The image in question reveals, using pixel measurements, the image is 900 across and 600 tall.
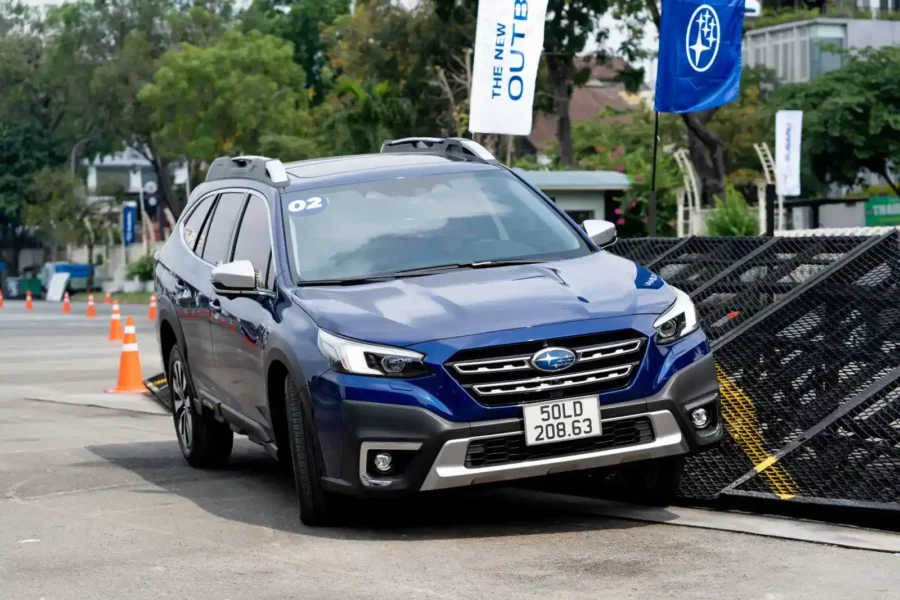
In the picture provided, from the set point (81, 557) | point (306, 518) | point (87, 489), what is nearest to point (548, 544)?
point (306, 518)

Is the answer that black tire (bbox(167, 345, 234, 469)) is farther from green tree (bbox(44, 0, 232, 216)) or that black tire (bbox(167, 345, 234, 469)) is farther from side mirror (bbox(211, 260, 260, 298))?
green tree (bbox(44, 0, 232, 216))

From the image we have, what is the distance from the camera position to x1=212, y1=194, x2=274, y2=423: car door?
8250mm

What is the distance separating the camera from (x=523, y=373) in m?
7.03

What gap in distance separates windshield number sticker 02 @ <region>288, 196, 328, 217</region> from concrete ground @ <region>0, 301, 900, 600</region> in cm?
151

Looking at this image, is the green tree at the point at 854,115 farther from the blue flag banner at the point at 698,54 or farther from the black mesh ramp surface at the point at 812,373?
the black mesh ramp surface at the point at 812,373

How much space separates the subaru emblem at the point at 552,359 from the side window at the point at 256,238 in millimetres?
1897

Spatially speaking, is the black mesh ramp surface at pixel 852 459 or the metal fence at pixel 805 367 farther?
the metal fence at pixel 805 367

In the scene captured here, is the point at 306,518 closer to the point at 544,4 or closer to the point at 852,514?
the point at 852,514

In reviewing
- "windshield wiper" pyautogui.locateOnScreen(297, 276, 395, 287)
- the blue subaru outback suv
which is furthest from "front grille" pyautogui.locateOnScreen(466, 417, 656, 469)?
"windshield wiper" pyautogui.locateOnScreen(297, 276, 395, 287)

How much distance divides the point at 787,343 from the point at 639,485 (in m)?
1.44

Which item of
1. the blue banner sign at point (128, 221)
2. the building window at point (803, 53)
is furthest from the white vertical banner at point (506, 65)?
the blue banner sign at point (128, 221)

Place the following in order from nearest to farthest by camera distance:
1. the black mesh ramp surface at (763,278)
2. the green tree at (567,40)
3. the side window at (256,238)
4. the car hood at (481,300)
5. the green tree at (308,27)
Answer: the car hood at (481,300), the side window at (256,238), the black mesh ramp surface at (763,278), the green tree at (567,40), the green tree at (308,27)

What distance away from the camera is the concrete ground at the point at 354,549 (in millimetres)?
6160

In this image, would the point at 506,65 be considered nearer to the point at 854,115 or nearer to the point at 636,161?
the point at 636,161
